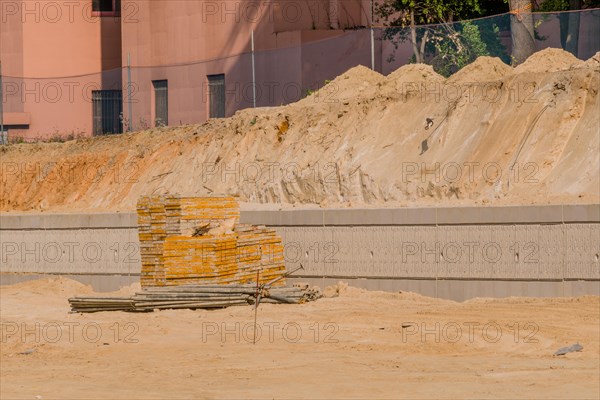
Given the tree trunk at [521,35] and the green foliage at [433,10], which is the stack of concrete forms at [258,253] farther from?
the green foliage at [433,10]

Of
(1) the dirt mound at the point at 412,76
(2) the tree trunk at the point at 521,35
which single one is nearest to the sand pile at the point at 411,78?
(1) the dirt mound at the point at 412,76

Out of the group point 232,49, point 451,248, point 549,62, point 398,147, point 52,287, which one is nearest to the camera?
point 451,248

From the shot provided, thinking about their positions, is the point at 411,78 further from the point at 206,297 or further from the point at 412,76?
the point at 206,297

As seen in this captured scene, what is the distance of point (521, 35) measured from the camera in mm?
26953

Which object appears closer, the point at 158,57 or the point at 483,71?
the point at 483,71

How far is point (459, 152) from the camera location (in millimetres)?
25047

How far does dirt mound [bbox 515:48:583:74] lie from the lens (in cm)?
2575

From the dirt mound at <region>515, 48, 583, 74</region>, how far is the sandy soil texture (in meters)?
0.03

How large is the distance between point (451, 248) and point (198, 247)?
444cm

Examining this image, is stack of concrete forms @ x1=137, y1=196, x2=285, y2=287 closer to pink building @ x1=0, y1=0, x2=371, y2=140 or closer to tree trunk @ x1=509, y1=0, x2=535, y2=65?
tree trunk @ x1=509, y1=0, x2=535, y2=65

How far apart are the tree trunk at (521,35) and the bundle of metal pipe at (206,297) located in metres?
7.95

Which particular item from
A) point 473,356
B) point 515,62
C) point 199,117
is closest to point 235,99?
point 199,117

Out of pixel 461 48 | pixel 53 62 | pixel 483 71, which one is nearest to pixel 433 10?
pixel 461 48

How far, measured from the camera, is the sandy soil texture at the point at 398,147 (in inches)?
933
